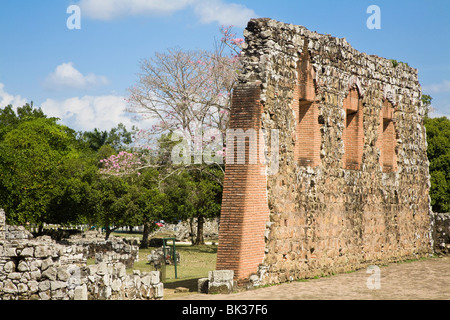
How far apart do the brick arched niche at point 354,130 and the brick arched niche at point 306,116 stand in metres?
2.15

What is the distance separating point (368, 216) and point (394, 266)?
1.87 metres

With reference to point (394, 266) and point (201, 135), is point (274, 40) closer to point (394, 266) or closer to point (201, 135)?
point (394, 266)

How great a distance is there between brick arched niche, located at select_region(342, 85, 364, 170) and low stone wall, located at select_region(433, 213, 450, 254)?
6330mm

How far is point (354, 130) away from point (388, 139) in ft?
9.52

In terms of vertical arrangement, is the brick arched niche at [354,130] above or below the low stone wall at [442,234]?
above

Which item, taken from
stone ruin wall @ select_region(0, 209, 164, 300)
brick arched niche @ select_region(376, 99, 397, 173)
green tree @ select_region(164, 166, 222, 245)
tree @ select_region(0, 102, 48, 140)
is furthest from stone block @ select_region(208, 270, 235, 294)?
tree @ select_region(0, 102, 48, 140)

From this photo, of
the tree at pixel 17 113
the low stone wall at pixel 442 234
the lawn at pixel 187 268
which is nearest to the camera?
the lawn at pixel 187 268

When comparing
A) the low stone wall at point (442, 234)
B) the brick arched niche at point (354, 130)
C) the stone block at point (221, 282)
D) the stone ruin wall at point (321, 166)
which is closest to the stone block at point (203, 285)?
the stone block at point (221, 282)

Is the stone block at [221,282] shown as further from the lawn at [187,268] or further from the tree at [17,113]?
the tree at [17,113]

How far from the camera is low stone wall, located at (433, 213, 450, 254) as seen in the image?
21.8 metres

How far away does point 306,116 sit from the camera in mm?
15500

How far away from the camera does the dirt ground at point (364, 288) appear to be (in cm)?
1187

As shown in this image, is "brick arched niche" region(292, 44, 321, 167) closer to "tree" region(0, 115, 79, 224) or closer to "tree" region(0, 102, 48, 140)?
"tree" region(0, 115, 79, 224)
